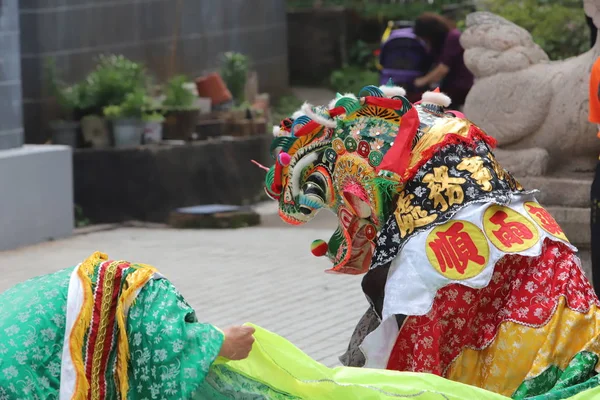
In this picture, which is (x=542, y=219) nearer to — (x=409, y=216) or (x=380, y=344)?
(x=409, y=216)

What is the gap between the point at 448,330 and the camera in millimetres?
3904

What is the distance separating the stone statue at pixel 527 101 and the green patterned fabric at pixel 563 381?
2927 millimetres

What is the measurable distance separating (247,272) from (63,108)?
300 cm

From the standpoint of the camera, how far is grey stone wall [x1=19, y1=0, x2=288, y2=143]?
397 inches

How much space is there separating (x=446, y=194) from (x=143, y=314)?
3.81 ft

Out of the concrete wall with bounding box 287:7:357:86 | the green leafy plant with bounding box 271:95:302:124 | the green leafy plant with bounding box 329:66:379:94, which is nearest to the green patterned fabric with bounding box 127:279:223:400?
the green leafy plant with bounding box 271:95:302:124

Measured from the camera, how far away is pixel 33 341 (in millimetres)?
3180

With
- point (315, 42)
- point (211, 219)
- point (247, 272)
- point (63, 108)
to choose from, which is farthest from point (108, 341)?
point (315, 42)

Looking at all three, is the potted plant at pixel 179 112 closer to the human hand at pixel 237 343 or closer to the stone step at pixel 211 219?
the stone step at pixel 211 219

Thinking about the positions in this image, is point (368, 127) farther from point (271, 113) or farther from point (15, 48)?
point (271, 113)

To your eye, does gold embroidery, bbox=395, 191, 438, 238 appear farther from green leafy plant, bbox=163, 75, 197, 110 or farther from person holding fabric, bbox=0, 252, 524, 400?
green leafy plant, bbox=163, 75, 197, 110

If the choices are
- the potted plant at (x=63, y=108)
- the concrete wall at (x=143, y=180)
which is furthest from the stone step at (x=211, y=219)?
the potted plant at (x=63, y=108)

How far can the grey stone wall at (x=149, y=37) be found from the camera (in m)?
10.1

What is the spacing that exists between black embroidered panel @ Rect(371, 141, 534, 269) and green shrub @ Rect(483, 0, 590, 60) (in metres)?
5.59
